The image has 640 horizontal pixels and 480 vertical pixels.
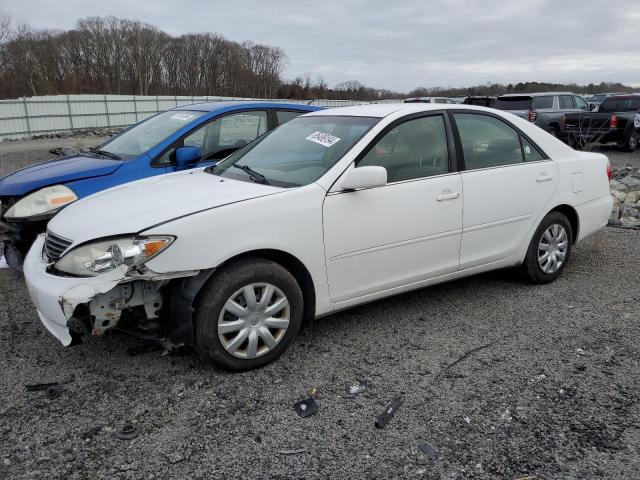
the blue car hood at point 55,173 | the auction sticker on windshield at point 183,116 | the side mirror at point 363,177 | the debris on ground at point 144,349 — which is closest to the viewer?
the side mirror at point 363,177

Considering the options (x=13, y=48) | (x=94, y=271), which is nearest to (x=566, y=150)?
(x=94, y=271)

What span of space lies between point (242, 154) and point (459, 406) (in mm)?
2570

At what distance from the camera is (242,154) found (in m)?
4.35

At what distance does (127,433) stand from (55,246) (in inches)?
52.3

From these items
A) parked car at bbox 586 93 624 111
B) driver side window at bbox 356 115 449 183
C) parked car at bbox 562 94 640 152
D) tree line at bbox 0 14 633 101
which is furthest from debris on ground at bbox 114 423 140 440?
tree line at bbox 0 14 633 101

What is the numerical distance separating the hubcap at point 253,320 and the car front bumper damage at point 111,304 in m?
0.24

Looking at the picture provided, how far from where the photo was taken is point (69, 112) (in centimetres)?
3200

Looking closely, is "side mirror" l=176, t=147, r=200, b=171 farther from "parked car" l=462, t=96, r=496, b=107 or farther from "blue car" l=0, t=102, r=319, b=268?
"parked car" l=462, t=96, r=496, b=107

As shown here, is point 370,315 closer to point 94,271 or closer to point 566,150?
point 94,271

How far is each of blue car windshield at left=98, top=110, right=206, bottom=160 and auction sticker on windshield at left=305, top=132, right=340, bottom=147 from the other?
1.88 meters

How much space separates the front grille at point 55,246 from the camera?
3.23 meters

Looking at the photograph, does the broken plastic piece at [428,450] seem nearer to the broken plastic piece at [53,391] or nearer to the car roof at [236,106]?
the broken plastic piece at [53,391]

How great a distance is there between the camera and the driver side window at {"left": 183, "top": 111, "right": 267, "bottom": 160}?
5352mm

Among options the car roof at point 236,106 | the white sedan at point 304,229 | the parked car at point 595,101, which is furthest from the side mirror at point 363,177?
the parked car at point 595,101
